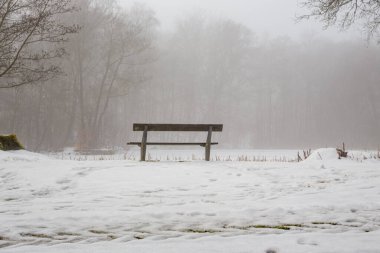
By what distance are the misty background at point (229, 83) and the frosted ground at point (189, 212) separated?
23.3m

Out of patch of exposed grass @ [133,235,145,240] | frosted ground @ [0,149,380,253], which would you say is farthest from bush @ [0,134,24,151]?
patch of exposed grass @ [133,235,145,240]

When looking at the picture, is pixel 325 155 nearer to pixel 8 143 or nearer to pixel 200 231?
pixel 200 231

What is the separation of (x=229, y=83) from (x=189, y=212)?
1531 inches

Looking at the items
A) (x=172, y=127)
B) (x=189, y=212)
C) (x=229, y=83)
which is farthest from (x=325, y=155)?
(x=229, y=83)

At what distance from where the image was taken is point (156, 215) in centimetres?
358

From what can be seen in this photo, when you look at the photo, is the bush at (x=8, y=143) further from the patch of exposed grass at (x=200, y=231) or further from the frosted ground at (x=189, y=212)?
the patch of exposed grass at (x=200, y=231)

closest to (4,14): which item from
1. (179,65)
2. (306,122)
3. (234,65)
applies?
(179,65)

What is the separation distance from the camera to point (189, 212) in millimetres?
3699

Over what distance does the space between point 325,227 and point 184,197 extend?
1.92 meters

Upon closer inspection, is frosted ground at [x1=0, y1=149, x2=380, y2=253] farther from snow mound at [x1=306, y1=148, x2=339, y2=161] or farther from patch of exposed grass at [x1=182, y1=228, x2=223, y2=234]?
snow mound at [x1=306, y1=148, x2=339, y2=161]

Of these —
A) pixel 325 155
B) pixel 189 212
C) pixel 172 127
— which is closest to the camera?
pixel 189 212

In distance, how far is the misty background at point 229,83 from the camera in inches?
1179

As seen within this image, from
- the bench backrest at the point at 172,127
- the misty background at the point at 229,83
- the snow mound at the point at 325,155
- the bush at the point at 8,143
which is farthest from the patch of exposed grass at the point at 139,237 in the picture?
the misty background at the point at 229,83

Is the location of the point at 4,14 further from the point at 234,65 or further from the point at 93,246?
the point at 234,65
